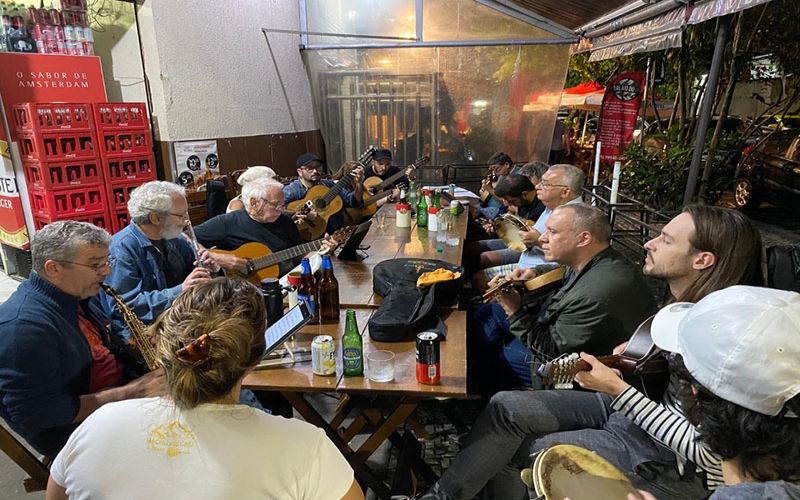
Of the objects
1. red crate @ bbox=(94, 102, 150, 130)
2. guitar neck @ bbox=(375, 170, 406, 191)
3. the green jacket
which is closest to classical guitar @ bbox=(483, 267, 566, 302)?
the green jacket

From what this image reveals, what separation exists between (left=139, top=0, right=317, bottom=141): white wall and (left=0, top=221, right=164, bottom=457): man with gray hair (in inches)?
145

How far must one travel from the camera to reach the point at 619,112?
18.8ft

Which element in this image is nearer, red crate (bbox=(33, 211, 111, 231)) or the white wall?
red crate (bbox=(33, 211, 111, 231))

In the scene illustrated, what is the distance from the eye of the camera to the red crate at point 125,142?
4.63 meters

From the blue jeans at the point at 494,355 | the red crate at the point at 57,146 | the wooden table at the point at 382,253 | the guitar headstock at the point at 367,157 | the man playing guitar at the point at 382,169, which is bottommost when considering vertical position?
the blue jeans at the point at 494,355

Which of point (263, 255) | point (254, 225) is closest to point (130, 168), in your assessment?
point (254, 225)

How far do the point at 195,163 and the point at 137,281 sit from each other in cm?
328

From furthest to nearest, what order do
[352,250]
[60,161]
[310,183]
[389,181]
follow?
[389,181]
[310,183]
[60,161]
[352,250]

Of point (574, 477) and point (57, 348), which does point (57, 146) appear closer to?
point (57, 348)

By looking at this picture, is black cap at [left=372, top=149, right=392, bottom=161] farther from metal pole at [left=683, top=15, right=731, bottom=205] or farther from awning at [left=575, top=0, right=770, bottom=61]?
metal pole at [left=683, top=15, right=731, bottom=205]

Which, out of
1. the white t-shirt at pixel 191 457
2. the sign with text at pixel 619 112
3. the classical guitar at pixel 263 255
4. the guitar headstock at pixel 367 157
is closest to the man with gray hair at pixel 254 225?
the classical guitar at pixel 263 255

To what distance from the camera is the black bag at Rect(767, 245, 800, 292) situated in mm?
2510

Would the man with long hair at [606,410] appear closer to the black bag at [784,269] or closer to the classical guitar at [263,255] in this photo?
the black bag at [784,269]

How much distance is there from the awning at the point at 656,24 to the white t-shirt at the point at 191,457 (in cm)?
312
